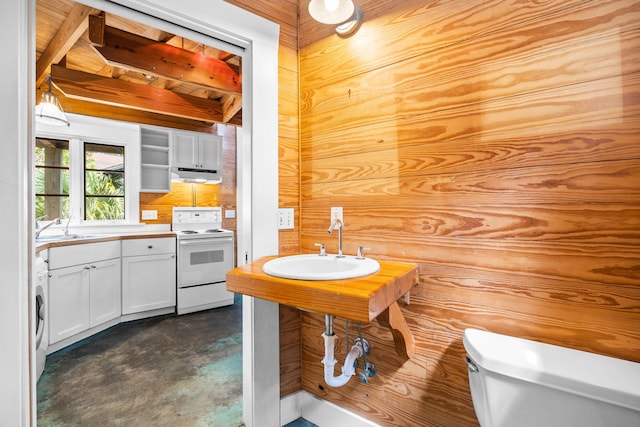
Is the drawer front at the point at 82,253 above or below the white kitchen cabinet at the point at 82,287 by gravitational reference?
above

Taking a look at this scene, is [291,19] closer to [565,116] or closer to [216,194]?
[565,116]

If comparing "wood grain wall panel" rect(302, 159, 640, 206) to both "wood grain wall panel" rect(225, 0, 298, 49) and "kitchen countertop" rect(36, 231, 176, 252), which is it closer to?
"wood grain wall panel" rect(225, 0, 298, 49)

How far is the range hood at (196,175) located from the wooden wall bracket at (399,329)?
3138 millimetres

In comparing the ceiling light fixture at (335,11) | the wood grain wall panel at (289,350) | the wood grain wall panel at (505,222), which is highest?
the ceiling light fixture at (335,11)

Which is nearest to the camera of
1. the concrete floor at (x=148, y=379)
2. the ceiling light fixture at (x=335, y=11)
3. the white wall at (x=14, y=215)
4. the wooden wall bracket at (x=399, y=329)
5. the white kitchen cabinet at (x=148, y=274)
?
the white wall at (x=14, y=215)

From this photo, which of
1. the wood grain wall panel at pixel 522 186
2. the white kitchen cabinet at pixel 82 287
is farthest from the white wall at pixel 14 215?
the white kitchen cabinet at pixel 82 287

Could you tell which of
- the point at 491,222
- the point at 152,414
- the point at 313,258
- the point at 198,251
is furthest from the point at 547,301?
the point at 198,251

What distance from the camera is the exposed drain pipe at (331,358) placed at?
1.19m

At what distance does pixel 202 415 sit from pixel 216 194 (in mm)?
2902

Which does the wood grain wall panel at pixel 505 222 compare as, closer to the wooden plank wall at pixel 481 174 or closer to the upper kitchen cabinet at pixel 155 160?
the wooden plank wall at pixel 481 174

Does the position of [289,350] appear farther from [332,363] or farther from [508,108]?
[508,108]

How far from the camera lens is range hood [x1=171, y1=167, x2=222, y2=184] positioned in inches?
139

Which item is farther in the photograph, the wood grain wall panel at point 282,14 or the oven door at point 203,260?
the oven door at point 203,260

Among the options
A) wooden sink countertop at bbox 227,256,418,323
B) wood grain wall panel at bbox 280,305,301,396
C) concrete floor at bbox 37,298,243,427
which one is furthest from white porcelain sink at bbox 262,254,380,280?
concrete floor at bbox 37,298,243,427
